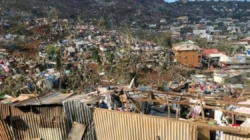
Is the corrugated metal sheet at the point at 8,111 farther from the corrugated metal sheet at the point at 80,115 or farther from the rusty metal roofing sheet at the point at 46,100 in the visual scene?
the corrugated metal sheet at the point at 80,115

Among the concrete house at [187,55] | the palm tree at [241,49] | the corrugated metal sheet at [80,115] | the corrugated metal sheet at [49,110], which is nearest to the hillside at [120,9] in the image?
the concrete house at [187,55]

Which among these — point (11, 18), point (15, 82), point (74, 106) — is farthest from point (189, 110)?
point (11, 18)

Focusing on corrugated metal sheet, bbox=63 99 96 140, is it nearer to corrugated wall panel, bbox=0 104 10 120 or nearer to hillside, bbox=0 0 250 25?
corrugated wall panel, bbox=0 104 10 120

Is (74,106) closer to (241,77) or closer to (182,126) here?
(182,126)

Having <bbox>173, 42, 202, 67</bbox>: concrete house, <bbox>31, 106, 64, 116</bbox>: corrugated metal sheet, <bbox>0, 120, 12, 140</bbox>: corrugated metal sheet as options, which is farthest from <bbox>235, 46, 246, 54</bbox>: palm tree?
<bbox>0, 120, 12, 140</bbox>: corrugated metal sheet

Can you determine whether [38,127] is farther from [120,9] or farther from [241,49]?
[120,9]
